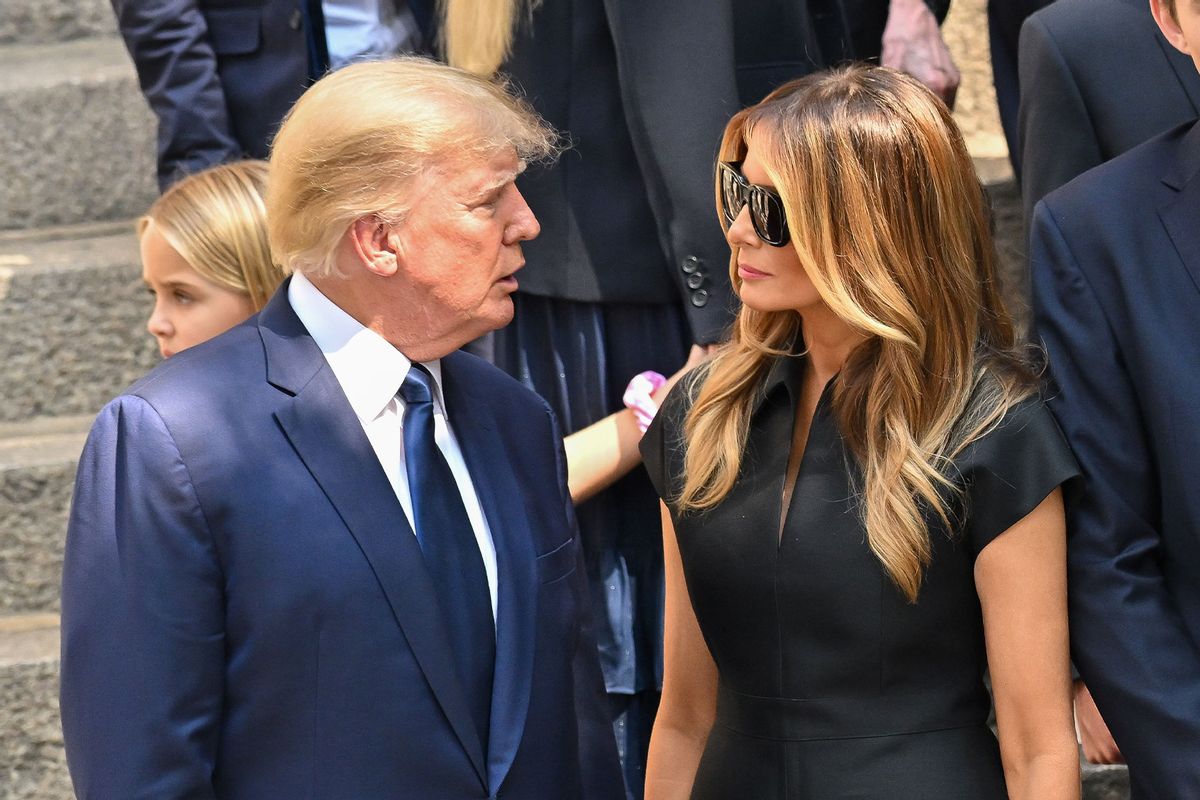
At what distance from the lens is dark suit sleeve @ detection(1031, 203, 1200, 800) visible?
1.79 metres

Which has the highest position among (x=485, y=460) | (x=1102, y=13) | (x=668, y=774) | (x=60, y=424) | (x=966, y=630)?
(x=1102, y=13)

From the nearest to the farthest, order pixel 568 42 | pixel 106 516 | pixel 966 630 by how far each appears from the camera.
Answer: pixel 106 516 < pixel 966 630 < pixel 568 42

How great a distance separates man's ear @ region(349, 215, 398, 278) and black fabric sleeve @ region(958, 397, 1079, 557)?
752mm

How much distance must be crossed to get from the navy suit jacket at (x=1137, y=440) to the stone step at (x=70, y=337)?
2311 millimetres

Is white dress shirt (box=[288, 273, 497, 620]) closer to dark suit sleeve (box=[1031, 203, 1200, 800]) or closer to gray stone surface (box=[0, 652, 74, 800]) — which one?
dark suit sleeve (box=[1031, 203, 1200, 800])

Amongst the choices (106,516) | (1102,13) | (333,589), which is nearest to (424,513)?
(333,589)

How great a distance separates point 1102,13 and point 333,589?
4.64 feet

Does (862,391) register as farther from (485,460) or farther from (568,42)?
(568,42)

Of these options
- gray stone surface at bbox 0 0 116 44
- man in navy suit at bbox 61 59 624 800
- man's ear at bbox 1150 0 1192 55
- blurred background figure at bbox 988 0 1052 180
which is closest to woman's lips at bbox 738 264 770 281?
man in navy suit at bbox 61 59 624 800

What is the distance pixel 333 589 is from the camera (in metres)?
1.66

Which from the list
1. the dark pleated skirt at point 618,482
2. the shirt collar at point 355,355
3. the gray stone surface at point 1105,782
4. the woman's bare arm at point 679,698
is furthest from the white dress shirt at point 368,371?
the gray stone surface at point 1105,782

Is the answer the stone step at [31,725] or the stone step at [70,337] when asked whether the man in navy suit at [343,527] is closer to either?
the stone step at [31,725]

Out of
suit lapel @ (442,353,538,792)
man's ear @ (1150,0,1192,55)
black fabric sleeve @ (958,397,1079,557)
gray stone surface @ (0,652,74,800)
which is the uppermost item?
man's ear @ (1150,0,1192,55)

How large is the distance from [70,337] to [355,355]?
193 centimetres
